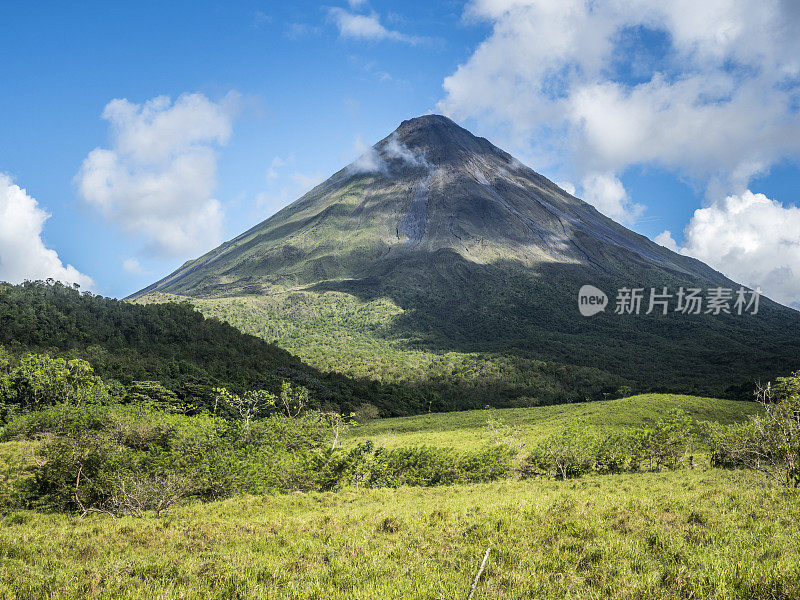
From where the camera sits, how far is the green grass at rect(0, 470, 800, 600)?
6.32 m

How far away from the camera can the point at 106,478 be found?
71.5 feet

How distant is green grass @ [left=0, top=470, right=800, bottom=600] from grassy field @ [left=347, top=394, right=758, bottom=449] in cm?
3769

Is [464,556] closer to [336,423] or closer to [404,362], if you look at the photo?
[336,423]

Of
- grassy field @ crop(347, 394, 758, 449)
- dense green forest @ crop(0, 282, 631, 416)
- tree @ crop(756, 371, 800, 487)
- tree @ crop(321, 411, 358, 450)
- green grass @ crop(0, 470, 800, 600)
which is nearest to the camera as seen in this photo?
green grass @ crop(0, 470, 800, 600)

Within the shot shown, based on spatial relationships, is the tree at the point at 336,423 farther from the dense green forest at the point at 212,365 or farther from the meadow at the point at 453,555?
the dense green forest at the point at 212,365

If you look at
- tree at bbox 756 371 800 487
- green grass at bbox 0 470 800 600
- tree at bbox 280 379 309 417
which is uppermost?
tree at bbox 756 371 800 487

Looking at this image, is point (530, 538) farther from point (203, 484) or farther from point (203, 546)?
point (203, 484)

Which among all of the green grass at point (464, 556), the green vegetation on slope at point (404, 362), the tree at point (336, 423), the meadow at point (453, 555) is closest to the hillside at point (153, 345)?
the green vegetation on slope at point (404, 362)

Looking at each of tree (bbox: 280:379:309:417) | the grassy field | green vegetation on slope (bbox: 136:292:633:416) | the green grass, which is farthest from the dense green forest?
the green grass

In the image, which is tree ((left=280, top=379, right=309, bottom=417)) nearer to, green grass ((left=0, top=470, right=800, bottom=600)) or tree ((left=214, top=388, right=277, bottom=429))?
tree ((left=214, top=388, right=277, bottom=429))

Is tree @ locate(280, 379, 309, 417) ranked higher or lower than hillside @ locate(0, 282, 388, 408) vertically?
lower

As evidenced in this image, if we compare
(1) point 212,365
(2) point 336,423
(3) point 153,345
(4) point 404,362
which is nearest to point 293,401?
(1) point 212,365

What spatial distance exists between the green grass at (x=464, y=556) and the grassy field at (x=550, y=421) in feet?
124

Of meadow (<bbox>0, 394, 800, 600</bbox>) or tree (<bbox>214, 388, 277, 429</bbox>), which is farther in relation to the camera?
tree (<bbox>214, 388, 277, 429</bbox>)
